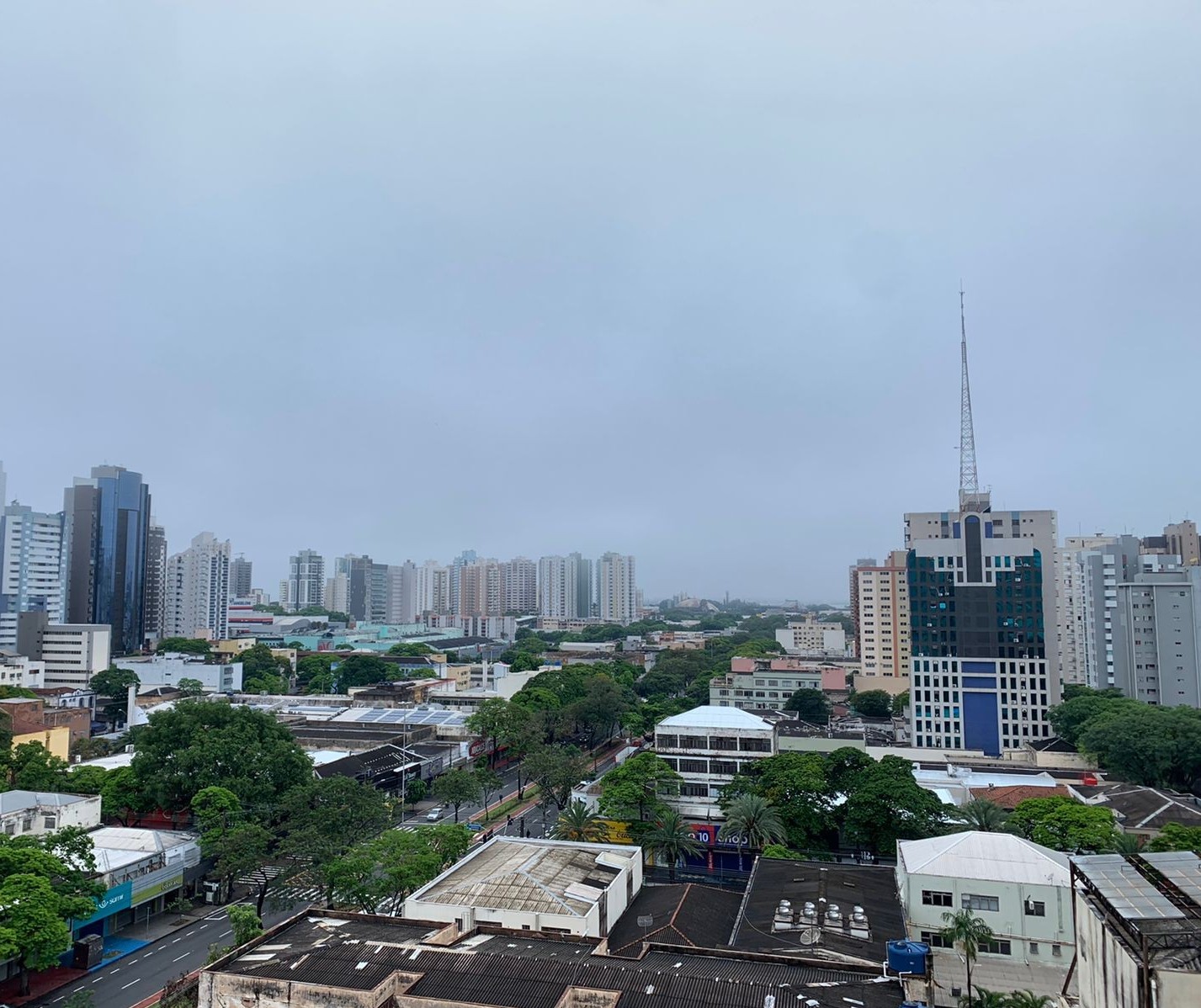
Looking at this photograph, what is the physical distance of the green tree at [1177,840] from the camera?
88.0 feet

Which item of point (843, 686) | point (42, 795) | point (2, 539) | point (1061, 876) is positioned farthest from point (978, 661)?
point (2, 539)

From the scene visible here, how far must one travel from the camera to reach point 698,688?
257 feet

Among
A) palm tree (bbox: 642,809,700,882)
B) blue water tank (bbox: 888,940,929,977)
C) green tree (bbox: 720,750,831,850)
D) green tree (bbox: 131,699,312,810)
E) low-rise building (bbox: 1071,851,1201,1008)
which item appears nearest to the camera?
low-rise building (bbox: 1071,851,1201,1008)

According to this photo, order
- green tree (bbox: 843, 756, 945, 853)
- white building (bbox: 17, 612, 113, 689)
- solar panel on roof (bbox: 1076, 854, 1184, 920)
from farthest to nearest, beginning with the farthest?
white building (bbox: 17, 612, 113, 689) → green tree (bbox: 843, 756, 945, 853) → solar panel on roof (bbox: 1076, 854, 1184, 920)

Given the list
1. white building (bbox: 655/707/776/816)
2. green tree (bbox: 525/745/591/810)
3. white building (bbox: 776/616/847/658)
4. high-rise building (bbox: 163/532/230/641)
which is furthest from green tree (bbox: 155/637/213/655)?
white building (bbox: 776/616/847/658)

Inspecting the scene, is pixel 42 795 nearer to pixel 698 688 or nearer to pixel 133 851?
pixel 133 851

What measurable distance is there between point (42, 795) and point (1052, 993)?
3595 cm

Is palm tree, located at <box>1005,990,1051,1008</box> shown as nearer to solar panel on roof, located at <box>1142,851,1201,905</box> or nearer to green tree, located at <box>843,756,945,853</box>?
solar panel on roof, located at <box>1142,851,1201,905</box>

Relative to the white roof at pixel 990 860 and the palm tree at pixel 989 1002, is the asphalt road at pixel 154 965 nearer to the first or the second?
the white roof at pixel 990 860

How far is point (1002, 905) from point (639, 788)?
1494 centimetres

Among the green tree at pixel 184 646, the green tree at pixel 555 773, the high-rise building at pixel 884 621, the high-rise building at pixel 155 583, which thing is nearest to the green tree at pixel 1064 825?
the green tree at pixel 555 773

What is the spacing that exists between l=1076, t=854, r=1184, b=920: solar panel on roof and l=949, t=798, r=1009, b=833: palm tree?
1930 cm

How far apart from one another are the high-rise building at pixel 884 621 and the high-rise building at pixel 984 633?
30.9m

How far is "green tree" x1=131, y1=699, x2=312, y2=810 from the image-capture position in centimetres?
3316
